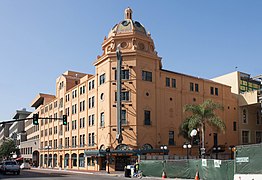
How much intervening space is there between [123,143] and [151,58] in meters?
14.1

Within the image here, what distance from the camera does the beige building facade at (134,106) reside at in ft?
181

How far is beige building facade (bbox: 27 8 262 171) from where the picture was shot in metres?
55.0

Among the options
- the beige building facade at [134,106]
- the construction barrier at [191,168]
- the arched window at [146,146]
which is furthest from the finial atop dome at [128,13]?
the construction barrier at [191,168]

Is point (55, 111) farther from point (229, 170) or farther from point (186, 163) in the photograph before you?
point (229, 170)

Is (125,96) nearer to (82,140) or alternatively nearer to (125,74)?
(125,74)

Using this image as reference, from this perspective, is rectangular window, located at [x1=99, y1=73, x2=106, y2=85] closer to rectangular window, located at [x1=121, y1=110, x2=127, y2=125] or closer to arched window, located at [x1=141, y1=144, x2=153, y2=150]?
rectangular window, located at [x1=121, y1=110, x2=127, y2=125]

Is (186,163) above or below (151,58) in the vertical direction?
below

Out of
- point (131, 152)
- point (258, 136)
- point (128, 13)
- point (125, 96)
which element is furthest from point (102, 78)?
point (258, 136)

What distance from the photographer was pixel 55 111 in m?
84.0

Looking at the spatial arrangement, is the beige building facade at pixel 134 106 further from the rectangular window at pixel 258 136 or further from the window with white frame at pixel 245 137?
the rectangular window at pixel 258 136

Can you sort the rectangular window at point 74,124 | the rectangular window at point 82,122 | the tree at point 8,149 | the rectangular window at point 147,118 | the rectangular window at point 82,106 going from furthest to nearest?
the tree at point 8,149, the rectangular window at point 74,124, the rectangular window at point 82,106, the rectangular window at point 82,122, the rectangular window at point 147,118

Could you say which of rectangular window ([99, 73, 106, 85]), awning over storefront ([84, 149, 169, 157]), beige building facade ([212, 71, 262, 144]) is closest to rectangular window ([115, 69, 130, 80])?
rectangular window ([99, 73, 106, 85])

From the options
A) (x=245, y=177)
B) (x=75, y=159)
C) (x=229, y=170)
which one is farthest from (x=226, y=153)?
(x=245, y=177)

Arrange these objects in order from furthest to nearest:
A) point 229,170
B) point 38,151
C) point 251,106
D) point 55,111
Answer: point 38,151 < point 55,111 < point 251,106 < point 229,170
